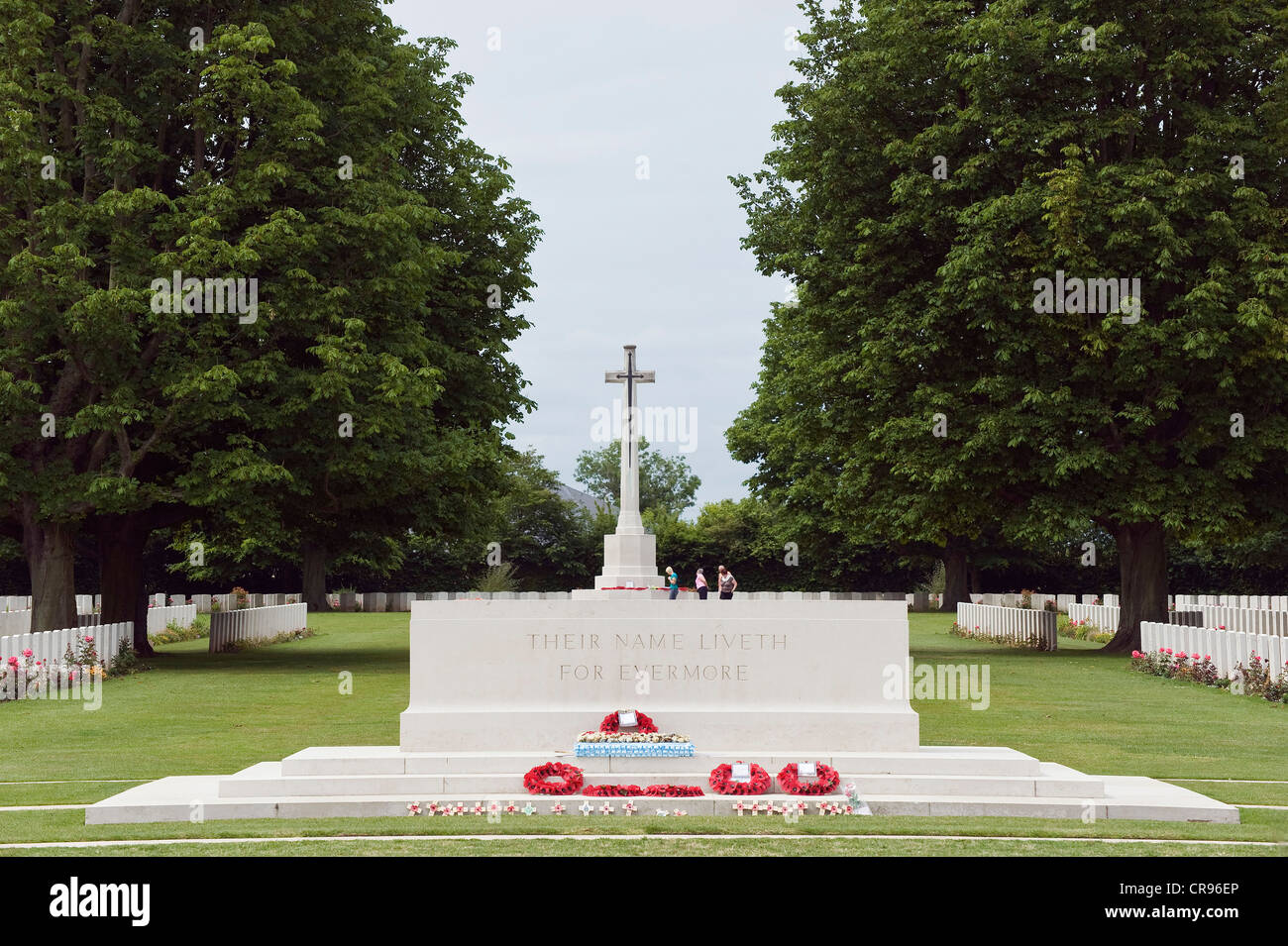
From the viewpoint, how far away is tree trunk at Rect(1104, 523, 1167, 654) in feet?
98.6

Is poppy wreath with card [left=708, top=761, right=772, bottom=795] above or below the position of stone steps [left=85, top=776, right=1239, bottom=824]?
above

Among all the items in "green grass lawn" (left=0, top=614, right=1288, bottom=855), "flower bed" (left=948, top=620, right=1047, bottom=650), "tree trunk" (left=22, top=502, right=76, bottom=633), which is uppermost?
"tree trunk" (left=22, top=502, right=76, bottom=633)

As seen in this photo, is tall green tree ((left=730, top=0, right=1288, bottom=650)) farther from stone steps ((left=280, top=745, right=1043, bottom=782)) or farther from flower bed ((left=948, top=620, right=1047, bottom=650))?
stone steps ((left=280, top=745, right=1043, bottom=782))

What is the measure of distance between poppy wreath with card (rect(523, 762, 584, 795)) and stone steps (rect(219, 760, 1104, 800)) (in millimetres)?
211

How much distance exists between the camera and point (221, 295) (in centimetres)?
2533

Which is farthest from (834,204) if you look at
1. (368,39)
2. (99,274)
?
(99,274)

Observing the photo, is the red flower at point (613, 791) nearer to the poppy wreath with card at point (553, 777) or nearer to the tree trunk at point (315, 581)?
the poppy wreath with card at point (553, 777)

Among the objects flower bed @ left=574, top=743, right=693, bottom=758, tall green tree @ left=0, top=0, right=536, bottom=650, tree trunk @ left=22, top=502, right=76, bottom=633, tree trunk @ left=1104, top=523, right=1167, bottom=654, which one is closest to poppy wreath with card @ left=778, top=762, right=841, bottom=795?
flower bed @ left=574, top=743, right=693, bottom=758

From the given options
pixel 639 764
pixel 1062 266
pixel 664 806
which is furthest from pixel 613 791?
pixel 1062 266

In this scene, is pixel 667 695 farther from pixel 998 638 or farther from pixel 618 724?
pixel 998 638

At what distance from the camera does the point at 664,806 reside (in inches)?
426

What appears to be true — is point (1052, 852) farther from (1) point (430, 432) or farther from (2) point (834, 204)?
(2) point (834, 204)

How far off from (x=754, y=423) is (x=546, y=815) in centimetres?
4326

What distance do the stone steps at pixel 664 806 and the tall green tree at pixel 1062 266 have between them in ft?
55.4
